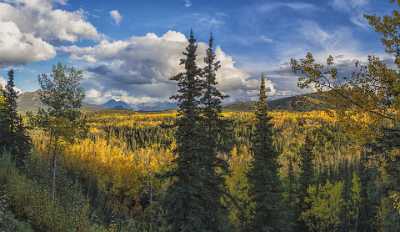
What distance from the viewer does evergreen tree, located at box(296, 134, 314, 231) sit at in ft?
149

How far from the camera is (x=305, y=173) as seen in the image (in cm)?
4647

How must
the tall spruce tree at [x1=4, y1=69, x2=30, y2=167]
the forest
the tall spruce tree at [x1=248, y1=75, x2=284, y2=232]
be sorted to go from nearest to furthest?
the forest, the tall spruce tree at [x1=248, y1=75, x2=284, y2=232], the tall spruce tree at [x1=4, y1=69, x2=30, y2=167]

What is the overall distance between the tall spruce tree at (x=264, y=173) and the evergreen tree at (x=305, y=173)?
15230 mm

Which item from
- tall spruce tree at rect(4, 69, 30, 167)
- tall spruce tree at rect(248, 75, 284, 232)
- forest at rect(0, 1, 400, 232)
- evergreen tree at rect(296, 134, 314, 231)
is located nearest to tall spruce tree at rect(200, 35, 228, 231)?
forest at rect(0, 1, 400, 232)

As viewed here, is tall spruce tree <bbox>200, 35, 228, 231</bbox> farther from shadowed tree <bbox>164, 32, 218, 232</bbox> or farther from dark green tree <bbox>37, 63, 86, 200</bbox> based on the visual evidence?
dark green tree <bbox>37, 63, 86, 200</bbox>

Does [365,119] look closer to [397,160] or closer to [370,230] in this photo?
[397,160]

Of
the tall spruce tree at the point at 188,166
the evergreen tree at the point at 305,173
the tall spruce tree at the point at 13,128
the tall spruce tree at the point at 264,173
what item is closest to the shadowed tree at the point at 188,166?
the tall spruce tree at the point at 188,166

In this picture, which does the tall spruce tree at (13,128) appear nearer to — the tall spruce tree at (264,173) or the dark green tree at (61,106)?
the dark green tree at (61,106)

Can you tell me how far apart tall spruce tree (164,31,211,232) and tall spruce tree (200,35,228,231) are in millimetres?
1307

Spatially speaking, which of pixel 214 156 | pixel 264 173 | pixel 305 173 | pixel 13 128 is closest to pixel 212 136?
pixel 214 156

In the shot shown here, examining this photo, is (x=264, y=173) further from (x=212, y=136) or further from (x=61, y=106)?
(x=61, y=106)

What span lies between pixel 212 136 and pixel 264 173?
8.01m

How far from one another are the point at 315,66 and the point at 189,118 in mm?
13181

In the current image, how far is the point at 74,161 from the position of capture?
343 ft
